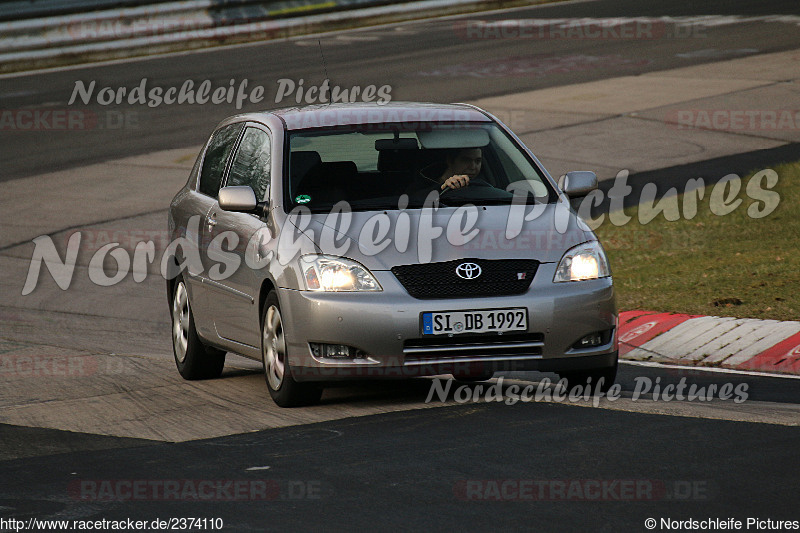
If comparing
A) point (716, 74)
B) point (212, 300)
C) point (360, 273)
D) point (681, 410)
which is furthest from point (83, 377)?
point (716, 74)

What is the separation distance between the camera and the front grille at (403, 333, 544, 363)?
7848mm

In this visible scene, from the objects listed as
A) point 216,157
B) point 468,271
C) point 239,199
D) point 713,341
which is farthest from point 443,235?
point 713,341

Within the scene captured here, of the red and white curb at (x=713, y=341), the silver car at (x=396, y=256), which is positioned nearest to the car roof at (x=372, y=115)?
the silver car at (x=396, y=256)

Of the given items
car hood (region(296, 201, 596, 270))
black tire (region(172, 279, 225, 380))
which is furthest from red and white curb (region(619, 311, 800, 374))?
black tire (region(172, 279, 225, 380))

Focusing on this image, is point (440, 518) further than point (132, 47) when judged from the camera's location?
No

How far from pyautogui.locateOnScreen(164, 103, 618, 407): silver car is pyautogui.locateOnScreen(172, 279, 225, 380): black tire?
24cm

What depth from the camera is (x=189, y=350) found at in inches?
394

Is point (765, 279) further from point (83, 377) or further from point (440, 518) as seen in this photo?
point (440, 518)

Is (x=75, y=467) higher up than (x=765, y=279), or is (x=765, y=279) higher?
(x=75, y=467)

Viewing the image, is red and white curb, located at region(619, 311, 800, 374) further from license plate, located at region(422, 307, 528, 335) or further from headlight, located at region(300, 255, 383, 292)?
headlight, located at region(300, 255, 383, 292)

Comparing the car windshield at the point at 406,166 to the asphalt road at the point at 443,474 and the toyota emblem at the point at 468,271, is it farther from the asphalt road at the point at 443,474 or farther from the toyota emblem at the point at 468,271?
the asphalt road at the point at 443,474

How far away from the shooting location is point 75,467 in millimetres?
6848

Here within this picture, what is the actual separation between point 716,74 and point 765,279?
14114 millimetres

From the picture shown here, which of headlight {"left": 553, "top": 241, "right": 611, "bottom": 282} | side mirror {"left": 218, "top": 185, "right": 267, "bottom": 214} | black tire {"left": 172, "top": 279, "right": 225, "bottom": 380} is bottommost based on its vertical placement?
black tire {"left": 172, "top": 279, "right": 225, "bottom": 380}
